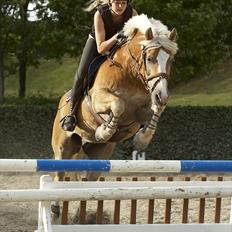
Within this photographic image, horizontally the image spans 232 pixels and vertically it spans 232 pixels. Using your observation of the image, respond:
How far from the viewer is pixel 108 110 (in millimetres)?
5461

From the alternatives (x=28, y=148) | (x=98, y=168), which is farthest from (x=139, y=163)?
(x=28, y=148)

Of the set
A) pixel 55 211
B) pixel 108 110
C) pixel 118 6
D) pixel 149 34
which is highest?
pixel 118 6

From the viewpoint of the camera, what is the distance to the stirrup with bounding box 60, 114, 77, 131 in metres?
5.97

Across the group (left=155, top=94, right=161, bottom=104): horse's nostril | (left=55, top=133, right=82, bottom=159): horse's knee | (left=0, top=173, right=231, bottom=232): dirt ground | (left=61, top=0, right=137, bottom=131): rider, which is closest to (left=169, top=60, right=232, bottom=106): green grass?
(left=0, top=173, right=231, bottom=232): dirt ground

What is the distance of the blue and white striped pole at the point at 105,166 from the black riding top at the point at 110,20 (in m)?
1.89

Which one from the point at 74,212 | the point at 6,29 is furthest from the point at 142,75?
the point at 6,29

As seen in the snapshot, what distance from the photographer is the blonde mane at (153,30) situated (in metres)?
5.14

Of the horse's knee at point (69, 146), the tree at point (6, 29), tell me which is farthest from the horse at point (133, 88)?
the tree at point (6, 29)

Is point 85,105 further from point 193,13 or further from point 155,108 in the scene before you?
point 193,13

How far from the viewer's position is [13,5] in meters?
13.8

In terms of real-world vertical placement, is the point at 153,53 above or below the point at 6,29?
below

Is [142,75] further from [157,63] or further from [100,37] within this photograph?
[100,37]

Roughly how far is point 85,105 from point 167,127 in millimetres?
7879

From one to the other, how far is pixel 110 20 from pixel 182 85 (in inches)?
994
